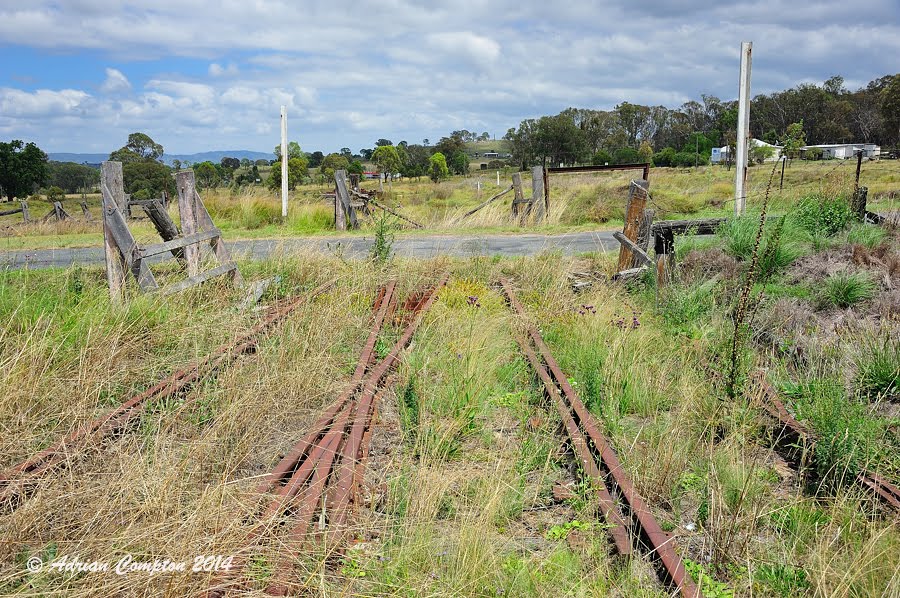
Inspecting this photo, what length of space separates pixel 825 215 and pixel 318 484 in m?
9.79

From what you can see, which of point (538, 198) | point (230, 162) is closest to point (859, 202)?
point (538, 198)

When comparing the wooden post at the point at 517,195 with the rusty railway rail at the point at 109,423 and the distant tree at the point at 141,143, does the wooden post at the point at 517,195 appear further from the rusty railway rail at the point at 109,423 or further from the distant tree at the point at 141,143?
the distant tree at the point at 141,143

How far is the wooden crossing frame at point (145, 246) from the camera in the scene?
8.23 meters

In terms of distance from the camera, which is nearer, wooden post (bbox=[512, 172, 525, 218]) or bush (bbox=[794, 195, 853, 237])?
bush (bbox=[794, 195, 853, 237])

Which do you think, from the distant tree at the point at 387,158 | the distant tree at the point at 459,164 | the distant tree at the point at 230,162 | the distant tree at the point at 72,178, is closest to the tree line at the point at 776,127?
the distant tree at the point at 459,164

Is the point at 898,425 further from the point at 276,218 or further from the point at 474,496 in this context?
the point at 276,218

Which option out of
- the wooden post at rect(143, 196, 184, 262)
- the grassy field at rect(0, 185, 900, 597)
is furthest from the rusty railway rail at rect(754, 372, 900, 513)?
the wooden post at rect(143, 196, 184, 262)

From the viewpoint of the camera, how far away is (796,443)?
4.85m

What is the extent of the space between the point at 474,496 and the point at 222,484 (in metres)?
1.35

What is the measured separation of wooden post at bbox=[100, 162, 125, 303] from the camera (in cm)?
813

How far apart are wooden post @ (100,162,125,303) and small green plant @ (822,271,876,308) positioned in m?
7.92

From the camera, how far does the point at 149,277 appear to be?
836cm

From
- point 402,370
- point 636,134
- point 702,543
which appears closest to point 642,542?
point 702,543

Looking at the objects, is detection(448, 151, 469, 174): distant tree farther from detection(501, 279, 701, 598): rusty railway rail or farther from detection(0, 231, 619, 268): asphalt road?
detection(501, 279, 701, 598): rusty railway rail
